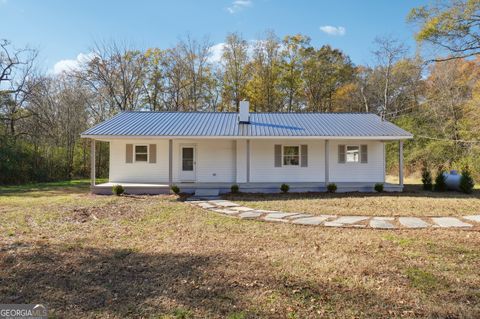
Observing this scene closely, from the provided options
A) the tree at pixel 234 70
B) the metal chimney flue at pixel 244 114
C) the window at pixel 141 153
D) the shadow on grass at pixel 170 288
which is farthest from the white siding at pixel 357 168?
the tree at pixel 234 70

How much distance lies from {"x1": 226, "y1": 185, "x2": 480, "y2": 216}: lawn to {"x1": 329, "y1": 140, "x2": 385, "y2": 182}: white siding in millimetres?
2215

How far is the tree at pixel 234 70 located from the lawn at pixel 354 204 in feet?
57.5

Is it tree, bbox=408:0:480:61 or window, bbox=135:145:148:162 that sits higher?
tree, bbox=408:0:480:61

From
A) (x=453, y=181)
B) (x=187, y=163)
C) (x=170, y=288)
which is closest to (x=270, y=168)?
(x=187, y=163)

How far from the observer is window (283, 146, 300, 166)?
13.9m

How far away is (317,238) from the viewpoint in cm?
552

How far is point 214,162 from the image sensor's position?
45.2 ft

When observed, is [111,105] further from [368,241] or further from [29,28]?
[368,241]

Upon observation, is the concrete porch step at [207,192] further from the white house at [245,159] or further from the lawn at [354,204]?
the white house at [245,159]

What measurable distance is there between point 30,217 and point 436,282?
869 cm

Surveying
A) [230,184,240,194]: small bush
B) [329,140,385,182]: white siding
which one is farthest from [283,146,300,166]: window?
[230,184,240,194]: small bush

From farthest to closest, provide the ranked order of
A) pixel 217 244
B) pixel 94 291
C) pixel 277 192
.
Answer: pixel 277 192 < pixel 217 244 < pixel 94 291

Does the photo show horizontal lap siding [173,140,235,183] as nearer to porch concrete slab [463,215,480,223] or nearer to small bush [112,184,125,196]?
small bush [112,184,125,196]

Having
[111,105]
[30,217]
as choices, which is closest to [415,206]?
[30,217]
